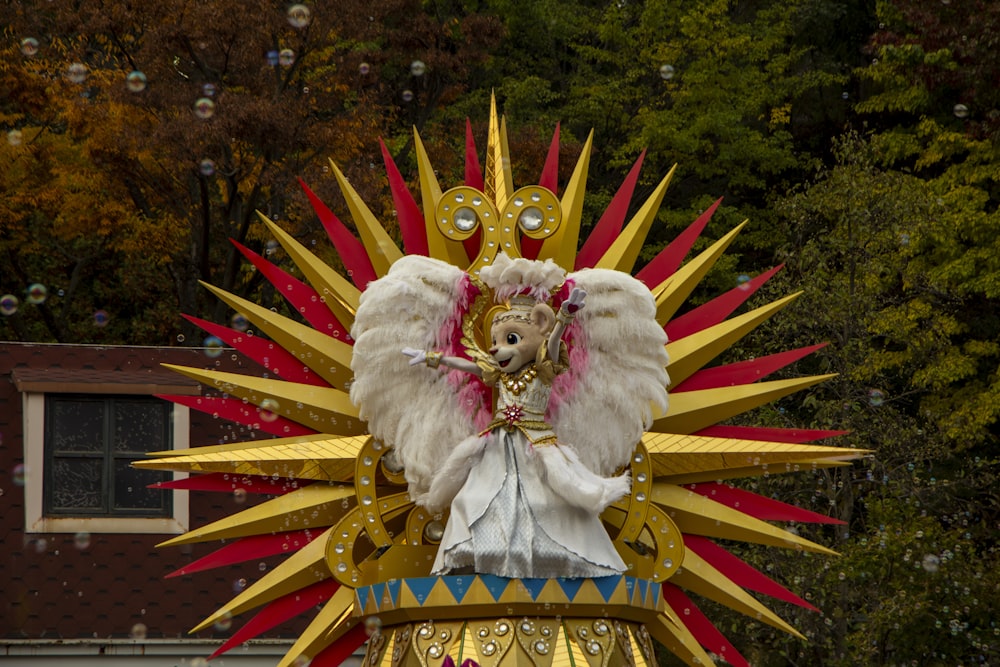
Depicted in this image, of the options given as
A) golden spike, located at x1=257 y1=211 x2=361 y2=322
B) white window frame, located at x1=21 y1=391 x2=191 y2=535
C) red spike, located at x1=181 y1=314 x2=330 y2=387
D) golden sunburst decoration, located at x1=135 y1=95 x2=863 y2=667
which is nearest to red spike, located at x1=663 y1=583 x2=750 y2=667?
golden sunburst decoration, located at x1=135 y1=95 x2=863 y2=667

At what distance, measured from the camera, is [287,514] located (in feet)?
31.3

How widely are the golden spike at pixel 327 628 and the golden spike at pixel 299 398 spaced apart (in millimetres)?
930

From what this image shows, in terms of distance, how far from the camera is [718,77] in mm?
23047

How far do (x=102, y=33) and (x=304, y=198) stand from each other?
3402 millimetres

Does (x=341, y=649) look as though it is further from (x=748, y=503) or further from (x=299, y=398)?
(x=748, y=503)

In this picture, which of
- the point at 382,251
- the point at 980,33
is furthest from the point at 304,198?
the point at 382,251

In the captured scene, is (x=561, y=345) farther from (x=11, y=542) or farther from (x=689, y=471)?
(x=11, y=542)

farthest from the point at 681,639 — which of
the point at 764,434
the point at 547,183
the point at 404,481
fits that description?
the point at 547,183

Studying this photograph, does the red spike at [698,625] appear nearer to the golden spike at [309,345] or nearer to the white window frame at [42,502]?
the golden spike at [309,345]

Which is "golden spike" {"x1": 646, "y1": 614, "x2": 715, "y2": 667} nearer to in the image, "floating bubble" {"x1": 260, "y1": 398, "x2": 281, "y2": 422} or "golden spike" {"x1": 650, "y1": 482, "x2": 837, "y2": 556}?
"golden spike" {"x1": 650, "y1": 482, "x2": 837, "y2": 556}

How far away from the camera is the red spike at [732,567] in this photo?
32.0 ft

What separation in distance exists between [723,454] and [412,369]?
1866mm

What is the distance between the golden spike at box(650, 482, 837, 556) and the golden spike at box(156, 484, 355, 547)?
5.95ft

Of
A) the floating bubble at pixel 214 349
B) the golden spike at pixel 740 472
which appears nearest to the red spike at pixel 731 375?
the golden spike at pixel 740 472
